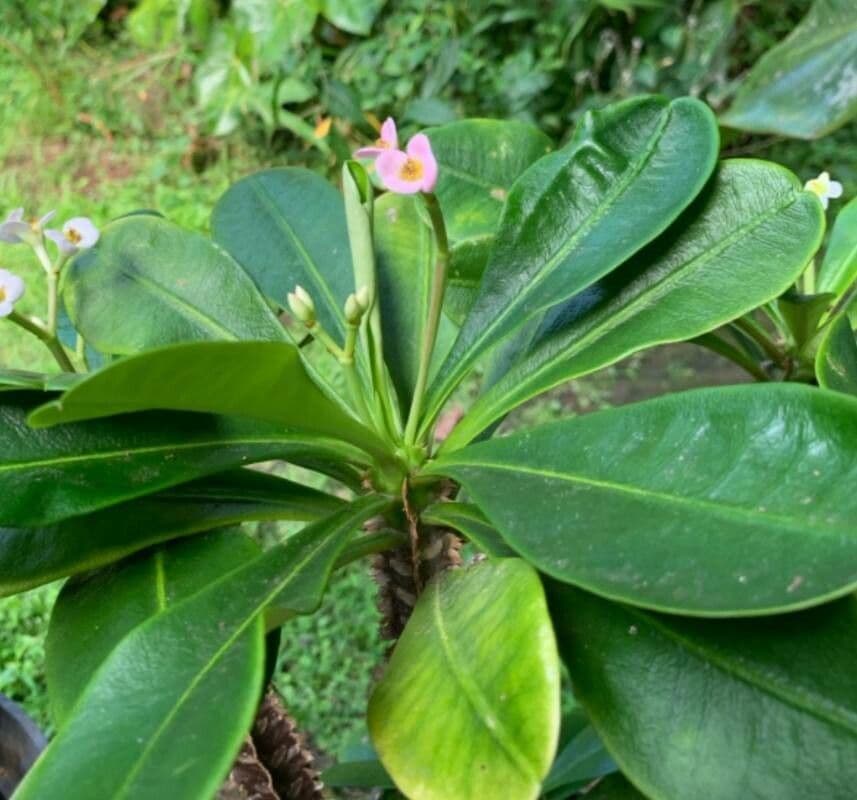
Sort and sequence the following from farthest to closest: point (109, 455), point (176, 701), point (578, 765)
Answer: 1. point (578, 765)
2. point (109, 455)
3. point (176, 701)

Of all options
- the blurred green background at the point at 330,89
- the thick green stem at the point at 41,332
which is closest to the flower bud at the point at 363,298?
the thick green stem at the point at 41,332

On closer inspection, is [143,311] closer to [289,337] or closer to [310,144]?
[289,337]

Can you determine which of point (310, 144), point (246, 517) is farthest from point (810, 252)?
point (310, 144)

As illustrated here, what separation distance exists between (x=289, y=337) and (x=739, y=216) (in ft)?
1.09

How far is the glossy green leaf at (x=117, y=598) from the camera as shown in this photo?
1.86 ft

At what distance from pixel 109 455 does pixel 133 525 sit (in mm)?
56

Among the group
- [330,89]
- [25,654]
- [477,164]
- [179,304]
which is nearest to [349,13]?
[330,89]

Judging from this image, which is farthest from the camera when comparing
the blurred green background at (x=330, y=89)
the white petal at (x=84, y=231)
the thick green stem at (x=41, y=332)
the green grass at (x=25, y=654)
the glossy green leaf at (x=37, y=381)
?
the blurred green background at (x=330, y=89)

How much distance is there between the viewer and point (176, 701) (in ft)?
1.52

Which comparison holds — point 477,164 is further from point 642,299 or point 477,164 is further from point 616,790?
point 616,790

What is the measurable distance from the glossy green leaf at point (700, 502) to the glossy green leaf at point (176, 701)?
0.14 metres

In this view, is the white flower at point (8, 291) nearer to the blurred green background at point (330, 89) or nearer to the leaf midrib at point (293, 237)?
the leaf midrib at point (293, 237)

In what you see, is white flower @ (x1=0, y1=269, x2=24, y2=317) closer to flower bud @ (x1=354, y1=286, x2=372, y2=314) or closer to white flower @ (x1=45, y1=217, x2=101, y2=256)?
white flower @ (x1=45, y1=217, x2=101, y2=256)

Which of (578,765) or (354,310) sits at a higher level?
(354,310)
